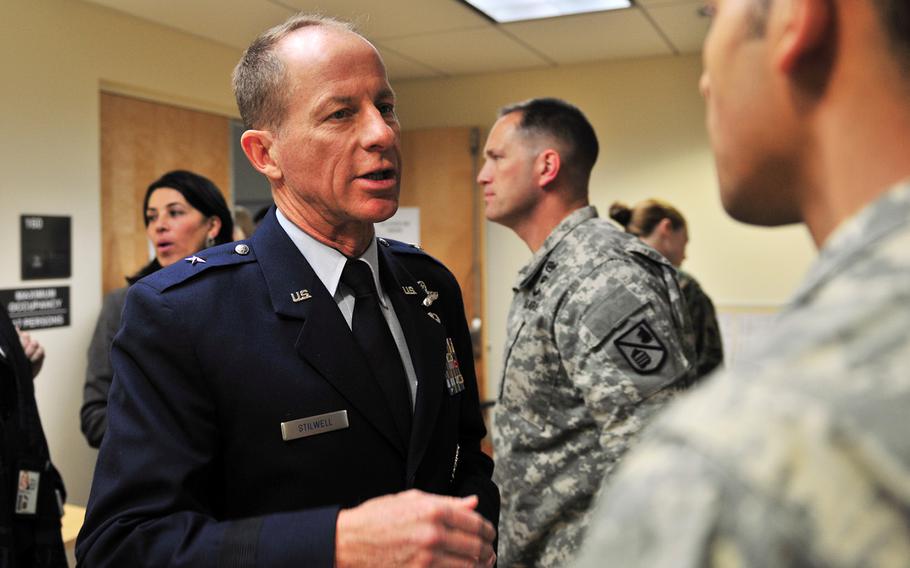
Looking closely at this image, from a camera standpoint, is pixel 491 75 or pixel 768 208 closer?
pixel 768 208

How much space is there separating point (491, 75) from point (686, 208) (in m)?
1.54

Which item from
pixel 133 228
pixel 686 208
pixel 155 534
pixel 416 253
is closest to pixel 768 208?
pixel 155 534

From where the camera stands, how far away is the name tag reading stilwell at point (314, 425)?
104 centimetres

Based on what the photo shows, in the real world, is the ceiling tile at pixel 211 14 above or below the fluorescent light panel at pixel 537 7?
below

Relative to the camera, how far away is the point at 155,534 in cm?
94

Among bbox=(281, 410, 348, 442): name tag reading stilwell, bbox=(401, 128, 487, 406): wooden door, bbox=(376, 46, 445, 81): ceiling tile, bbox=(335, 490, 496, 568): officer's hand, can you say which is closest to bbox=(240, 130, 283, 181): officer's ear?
bbox=(281, 410, 348, 442): name tag reading stilwell

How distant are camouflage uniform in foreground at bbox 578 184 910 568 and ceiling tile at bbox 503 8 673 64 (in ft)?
11.9

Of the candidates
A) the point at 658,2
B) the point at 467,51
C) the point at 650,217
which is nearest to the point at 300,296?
the point at 650,217

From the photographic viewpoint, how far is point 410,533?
89 cm

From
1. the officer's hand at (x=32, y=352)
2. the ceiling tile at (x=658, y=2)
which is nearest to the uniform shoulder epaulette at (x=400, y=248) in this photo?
the officer's hand at (x=32, y=352)

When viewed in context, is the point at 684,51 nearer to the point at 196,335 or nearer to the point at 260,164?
the point at 260,164

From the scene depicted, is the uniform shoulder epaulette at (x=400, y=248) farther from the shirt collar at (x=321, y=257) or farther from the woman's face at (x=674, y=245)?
the woman's face at (x=674, y=245)

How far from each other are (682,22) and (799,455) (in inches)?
155

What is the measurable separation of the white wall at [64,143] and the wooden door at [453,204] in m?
1.94
